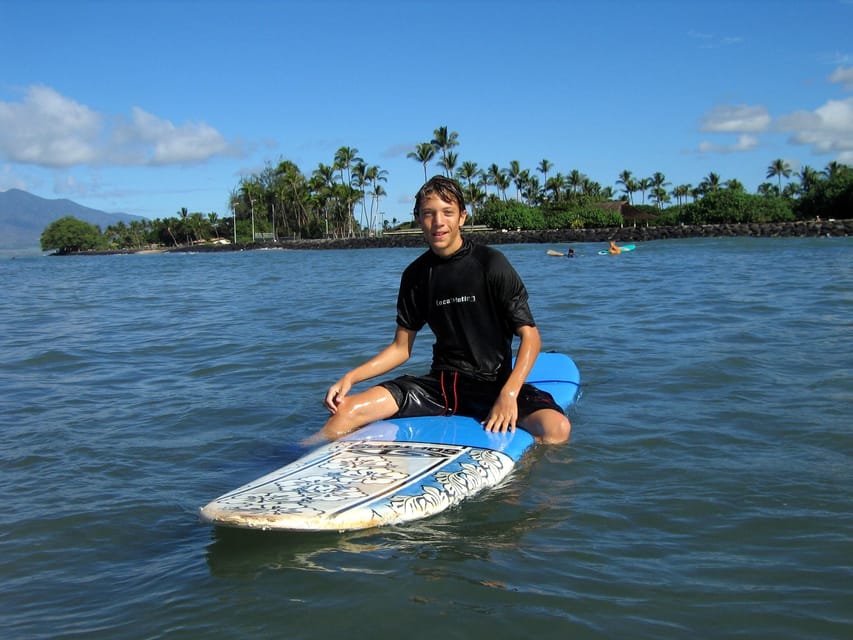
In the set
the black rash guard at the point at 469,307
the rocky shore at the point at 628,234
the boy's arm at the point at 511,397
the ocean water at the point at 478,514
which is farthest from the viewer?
the rocky shore at the point at 628,234

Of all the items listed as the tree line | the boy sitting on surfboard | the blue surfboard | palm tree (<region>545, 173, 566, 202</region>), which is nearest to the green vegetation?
the tree line

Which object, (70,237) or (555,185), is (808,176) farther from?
(70,237)

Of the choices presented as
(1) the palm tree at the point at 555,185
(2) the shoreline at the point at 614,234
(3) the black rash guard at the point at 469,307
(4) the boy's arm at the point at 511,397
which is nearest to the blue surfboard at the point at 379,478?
(4) the boy's arm at the point at 511,397

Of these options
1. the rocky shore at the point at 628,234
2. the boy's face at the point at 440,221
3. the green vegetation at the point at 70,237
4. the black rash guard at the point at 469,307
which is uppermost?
the green vegetation at the point at 70,237

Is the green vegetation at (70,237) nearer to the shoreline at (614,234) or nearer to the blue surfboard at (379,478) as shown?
the shoreline at (614,234)

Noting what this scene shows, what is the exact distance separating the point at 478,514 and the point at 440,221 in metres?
1.72

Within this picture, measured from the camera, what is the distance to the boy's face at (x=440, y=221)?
14.1ft

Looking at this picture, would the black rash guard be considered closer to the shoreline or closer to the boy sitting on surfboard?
the boy sitting on surfboard

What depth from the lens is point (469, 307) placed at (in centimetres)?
445

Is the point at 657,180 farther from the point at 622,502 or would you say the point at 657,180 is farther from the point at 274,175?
the point at 622,502

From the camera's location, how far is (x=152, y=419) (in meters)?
5.83

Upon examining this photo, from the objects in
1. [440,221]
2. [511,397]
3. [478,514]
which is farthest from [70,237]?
[478,514]

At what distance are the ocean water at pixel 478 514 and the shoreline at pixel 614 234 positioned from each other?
47.7 meters

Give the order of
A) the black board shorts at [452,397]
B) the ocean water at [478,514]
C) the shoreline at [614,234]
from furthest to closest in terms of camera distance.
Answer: the shoreline at [614,234] → the black board shorts at [452,397] → the ocean water at [478,514]
